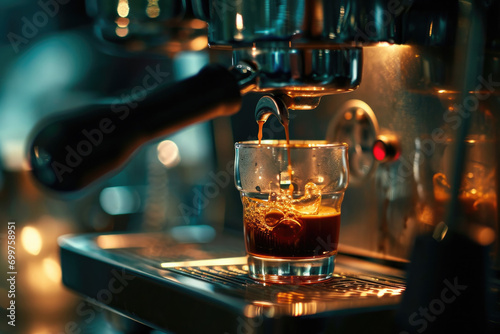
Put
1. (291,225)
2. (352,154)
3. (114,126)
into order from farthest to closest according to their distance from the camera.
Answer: (352,154)
(291,225)
(114,126)

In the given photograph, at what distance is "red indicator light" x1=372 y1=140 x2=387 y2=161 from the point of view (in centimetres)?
64

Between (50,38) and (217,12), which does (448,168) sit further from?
(50,38)

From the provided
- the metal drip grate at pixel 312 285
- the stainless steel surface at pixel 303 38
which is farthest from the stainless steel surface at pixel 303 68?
the metal drip grate at pixel 312 285

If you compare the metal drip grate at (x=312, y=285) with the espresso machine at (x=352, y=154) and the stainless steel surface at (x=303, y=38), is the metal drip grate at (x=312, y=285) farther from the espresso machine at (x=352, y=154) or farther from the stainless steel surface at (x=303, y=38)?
the stainless steel surface at (x=303, y=38)

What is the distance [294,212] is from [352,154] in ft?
0.44

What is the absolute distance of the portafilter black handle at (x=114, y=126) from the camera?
1.49 feet

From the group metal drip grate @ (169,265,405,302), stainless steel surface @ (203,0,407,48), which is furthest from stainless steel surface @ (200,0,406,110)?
metal drip grate @ (169,265,405,302)

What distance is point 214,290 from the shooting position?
0.52 m

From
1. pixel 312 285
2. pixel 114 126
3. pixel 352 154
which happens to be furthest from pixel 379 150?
pixel 114 126

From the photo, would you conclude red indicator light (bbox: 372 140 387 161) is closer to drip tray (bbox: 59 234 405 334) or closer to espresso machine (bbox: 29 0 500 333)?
espresso machine (bbox: 29 0 500 333)

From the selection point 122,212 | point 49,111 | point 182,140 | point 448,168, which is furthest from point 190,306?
point 49,111

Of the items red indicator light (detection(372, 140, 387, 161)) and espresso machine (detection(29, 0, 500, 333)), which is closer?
espresso machine (detection(29, 0, 500, 333))

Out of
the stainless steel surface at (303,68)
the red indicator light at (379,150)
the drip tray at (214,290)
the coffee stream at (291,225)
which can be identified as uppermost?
the stainless steel surface at (303,68)

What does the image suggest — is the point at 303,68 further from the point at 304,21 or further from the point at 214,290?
the point at 214,290
